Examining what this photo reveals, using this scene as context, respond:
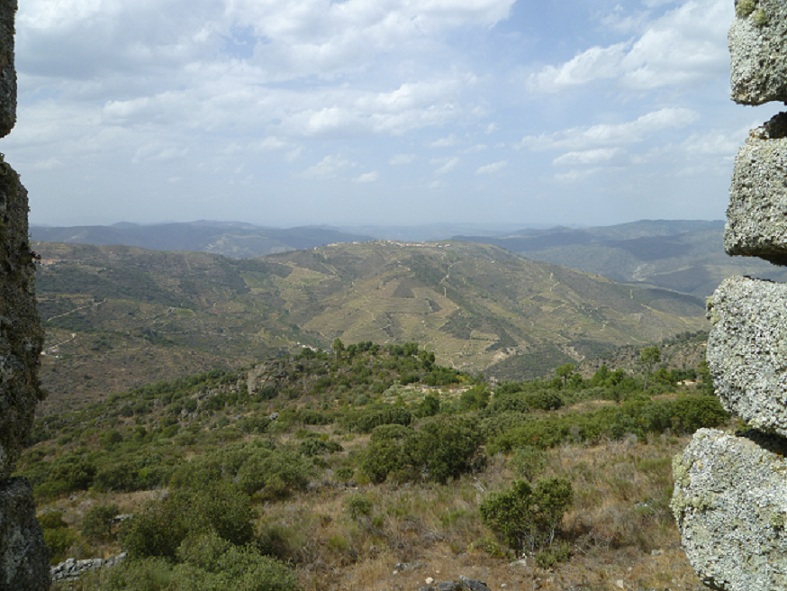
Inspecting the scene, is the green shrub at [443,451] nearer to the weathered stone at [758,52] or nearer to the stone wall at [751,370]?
the stone wall at [751,370]

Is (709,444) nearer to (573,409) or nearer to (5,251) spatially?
(5,251)

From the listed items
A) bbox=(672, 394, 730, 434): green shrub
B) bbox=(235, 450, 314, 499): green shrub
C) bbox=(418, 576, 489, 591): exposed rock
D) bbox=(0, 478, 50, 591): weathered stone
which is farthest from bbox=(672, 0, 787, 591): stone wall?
bbox=(235, 450, 314, 499): green shrub

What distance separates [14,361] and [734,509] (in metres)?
5.05

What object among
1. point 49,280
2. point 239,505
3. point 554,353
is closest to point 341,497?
point 239,505

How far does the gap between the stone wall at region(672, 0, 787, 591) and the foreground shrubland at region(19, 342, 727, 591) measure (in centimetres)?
366

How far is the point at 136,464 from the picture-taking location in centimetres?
2152

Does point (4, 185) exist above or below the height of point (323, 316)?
above

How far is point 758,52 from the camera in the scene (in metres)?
2.98

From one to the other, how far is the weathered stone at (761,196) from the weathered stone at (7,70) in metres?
5.26

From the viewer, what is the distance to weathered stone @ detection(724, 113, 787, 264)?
9.41ft

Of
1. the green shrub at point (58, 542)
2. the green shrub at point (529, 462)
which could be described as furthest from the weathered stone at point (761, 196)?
the green shrub at point (58, 542)

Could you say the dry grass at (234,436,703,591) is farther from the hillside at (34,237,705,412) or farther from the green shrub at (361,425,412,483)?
the hillside at (34,237,705,412)

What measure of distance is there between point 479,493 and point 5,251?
33.5 ft

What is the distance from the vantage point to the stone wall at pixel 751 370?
279cm
